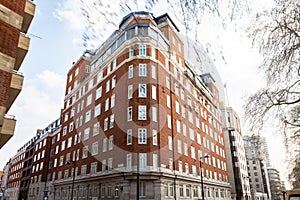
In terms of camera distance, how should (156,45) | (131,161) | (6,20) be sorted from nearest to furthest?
1. (6,20)
2. (131,161)
3. (156,45)

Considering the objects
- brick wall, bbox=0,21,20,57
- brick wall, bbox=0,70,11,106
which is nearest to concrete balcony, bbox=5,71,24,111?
brick wall, bbox=0,70,11,106

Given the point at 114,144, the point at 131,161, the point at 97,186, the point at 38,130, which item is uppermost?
the point at 38,130

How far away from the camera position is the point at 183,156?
28484 millimetres

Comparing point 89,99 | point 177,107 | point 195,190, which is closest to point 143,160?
point 177,107

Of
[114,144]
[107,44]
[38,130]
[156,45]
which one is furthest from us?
[38,130]

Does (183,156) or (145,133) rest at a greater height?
(145,133)

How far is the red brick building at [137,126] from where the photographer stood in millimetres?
23500

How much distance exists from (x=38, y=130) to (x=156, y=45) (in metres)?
55.6

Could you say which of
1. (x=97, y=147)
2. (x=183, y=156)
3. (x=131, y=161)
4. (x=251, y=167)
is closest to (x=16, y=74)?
(x=131, y=161)

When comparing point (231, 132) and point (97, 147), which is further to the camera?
point (231, 132)

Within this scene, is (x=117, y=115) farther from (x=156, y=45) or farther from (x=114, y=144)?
(x=156, y=45)

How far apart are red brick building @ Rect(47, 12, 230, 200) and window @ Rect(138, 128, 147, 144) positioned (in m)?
0.11

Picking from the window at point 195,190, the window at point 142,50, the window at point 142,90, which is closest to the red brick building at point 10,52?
the window at point 142,90

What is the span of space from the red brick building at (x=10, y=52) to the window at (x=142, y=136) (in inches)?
545
